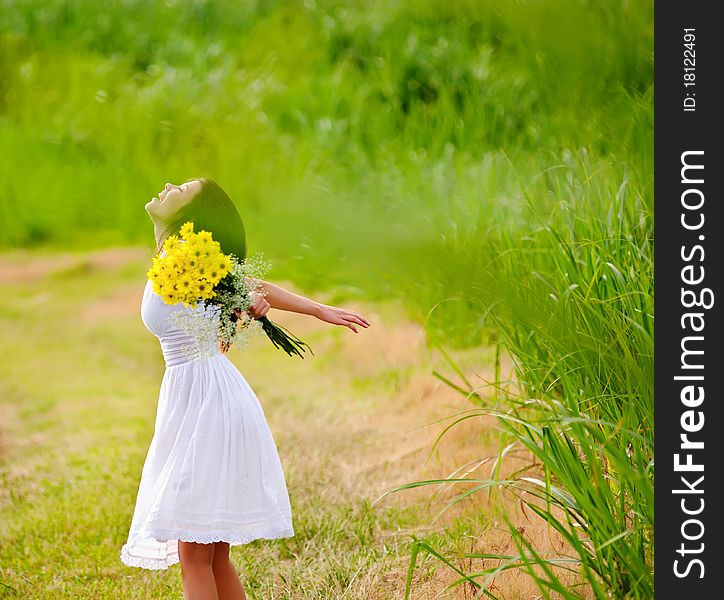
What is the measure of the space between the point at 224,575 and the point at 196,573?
11cm

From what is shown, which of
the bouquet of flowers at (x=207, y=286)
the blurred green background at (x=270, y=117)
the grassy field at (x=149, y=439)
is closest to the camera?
the bouquet of flowers at (x=207, y=286)

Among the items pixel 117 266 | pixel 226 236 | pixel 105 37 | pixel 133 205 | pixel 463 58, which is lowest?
pixel 226 236

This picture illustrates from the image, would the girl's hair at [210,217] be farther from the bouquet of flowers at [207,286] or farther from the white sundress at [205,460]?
the white sundress at [205,460]

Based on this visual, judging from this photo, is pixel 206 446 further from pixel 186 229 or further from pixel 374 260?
pixel 374 260

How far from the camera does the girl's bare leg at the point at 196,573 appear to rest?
6.34 feet

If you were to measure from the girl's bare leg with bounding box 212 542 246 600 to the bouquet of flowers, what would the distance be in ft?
1.33

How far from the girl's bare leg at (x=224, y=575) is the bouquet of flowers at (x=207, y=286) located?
0.40 m

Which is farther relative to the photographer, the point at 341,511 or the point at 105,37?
the point at 105,37

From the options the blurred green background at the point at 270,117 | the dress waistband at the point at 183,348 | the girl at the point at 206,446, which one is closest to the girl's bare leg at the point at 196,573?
the girl at the point at 206,446

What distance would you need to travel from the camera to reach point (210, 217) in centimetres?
196

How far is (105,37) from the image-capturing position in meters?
7.41
